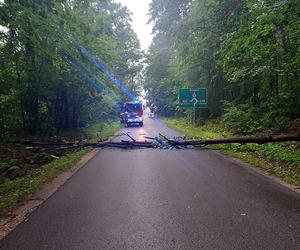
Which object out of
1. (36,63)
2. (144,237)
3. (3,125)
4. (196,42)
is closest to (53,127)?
(3,125)

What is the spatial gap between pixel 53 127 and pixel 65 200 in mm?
17560

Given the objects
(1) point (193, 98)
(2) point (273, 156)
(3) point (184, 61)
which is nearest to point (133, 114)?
(3) point (184, 61)

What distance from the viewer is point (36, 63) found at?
1872 cm

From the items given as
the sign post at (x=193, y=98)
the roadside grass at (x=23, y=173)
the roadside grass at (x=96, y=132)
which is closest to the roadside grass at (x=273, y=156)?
the roadside grass at (x=23, y=173)

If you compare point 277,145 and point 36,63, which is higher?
point 36,63

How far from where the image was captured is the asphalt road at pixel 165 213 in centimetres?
439

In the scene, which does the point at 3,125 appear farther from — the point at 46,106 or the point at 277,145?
the point at 277,145

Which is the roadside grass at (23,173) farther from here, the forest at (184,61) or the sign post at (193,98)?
the sign post at (193,98)

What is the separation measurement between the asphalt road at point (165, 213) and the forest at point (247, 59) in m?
5.55

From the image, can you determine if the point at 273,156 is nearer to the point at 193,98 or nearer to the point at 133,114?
the point at 193,98

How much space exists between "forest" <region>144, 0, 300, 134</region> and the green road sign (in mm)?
2116

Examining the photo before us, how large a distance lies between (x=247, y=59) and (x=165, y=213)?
13.6 meters

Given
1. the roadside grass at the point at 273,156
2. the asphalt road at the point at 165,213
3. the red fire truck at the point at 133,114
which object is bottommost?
the asphalt road at the point at 165,213

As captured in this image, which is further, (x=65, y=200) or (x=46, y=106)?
(x=46, y=106)
